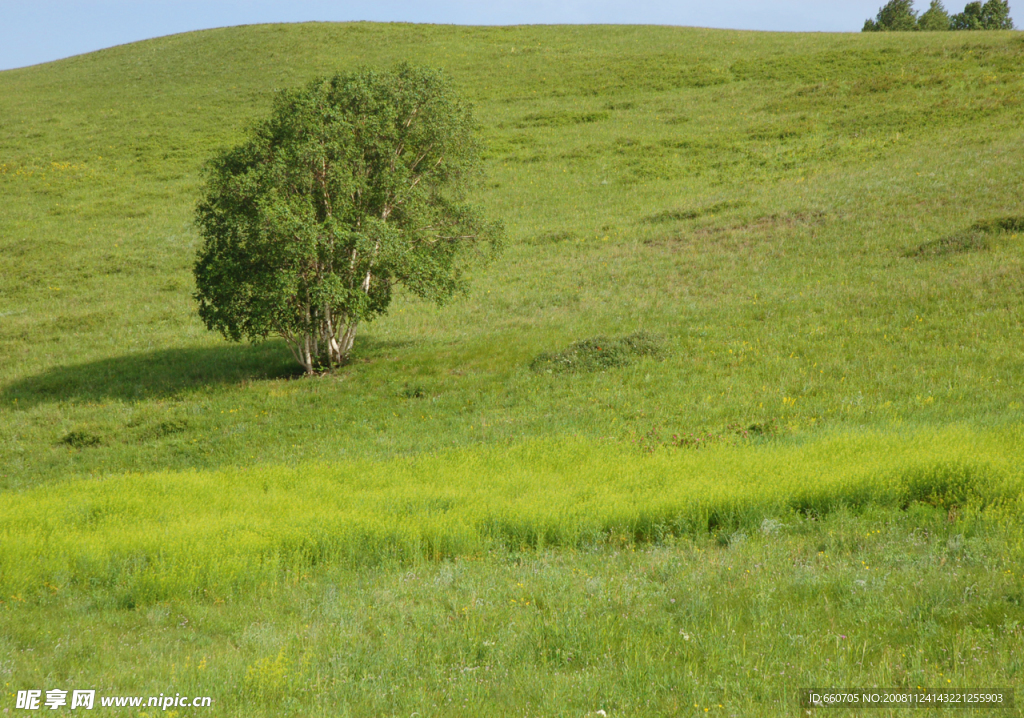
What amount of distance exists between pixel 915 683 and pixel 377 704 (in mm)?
4081

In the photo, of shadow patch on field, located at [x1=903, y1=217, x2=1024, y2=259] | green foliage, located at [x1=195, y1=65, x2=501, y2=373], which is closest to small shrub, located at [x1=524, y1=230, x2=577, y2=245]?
green foliage, located at [x1=195, y1=65, x2=501, y2=373]

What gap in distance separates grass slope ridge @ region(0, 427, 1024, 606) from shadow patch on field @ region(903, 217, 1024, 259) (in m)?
16.5

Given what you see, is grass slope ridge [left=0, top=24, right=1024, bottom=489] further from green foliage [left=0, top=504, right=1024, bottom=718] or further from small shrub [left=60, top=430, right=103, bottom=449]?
green foliage [left=0, top=504, right=1024, bottom=718]

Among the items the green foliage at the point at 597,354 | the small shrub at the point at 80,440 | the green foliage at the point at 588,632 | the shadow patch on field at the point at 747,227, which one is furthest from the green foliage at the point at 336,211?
the green foliage at the point at 588,632

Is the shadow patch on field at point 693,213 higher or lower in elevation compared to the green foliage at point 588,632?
higher

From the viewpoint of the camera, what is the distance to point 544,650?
6375 mm

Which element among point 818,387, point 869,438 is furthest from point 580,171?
point 869,438

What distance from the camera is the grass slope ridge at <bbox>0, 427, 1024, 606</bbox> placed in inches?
348

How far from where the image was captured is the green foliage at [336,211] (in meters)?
21.5

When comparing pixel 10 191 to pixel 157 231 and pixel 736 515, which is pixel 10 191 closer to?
pixel 157 231

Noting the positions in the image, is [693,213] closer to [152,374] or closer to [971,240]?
[971,240]

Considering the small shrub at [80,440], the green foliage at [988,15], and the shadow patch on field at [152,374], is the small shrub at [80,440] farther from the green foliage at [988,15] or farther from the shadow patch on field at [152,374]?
the green foliage at [988,15]

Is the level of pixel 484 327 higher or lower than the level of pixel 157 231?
lower
